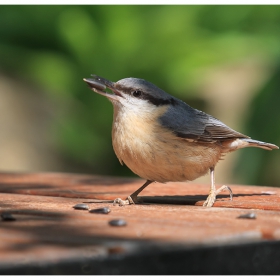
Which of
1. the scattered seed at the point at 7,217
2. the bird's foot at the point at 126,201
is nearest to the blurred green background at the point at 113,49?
the bird's foot at the point at 126,201

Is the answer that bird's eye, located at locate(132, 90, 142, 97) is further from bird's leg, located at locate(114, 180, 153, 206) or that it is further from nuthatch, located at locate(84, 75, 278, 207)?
bird's leg, located at locate(114, 180, 153, 206)

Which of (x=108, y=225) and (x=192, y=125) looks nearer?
(x=108, y=225)

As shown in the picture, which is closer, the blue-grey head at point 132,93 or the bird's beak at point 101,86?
the bird's beak at point 101,86

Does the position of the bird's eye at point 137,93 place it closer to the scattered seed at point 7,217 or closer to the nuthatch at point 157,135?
the nuthatch at point 157,135

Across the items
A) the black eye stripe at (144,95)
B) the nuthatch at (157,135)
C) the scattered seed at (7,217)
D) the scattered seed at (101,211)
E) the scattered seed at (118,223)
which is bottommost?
the scattered seed at (101,211)

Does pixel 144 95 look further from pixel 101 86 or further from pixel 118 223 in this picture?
pixel 118 223

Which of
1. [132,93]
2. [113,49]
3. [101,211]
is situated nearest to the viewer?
[101,211]

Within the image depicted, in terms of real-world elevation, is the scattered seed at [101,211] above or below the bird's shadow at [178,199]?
above

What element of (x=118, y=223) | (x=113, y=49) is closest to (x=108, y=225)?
(x=118, y=223)
